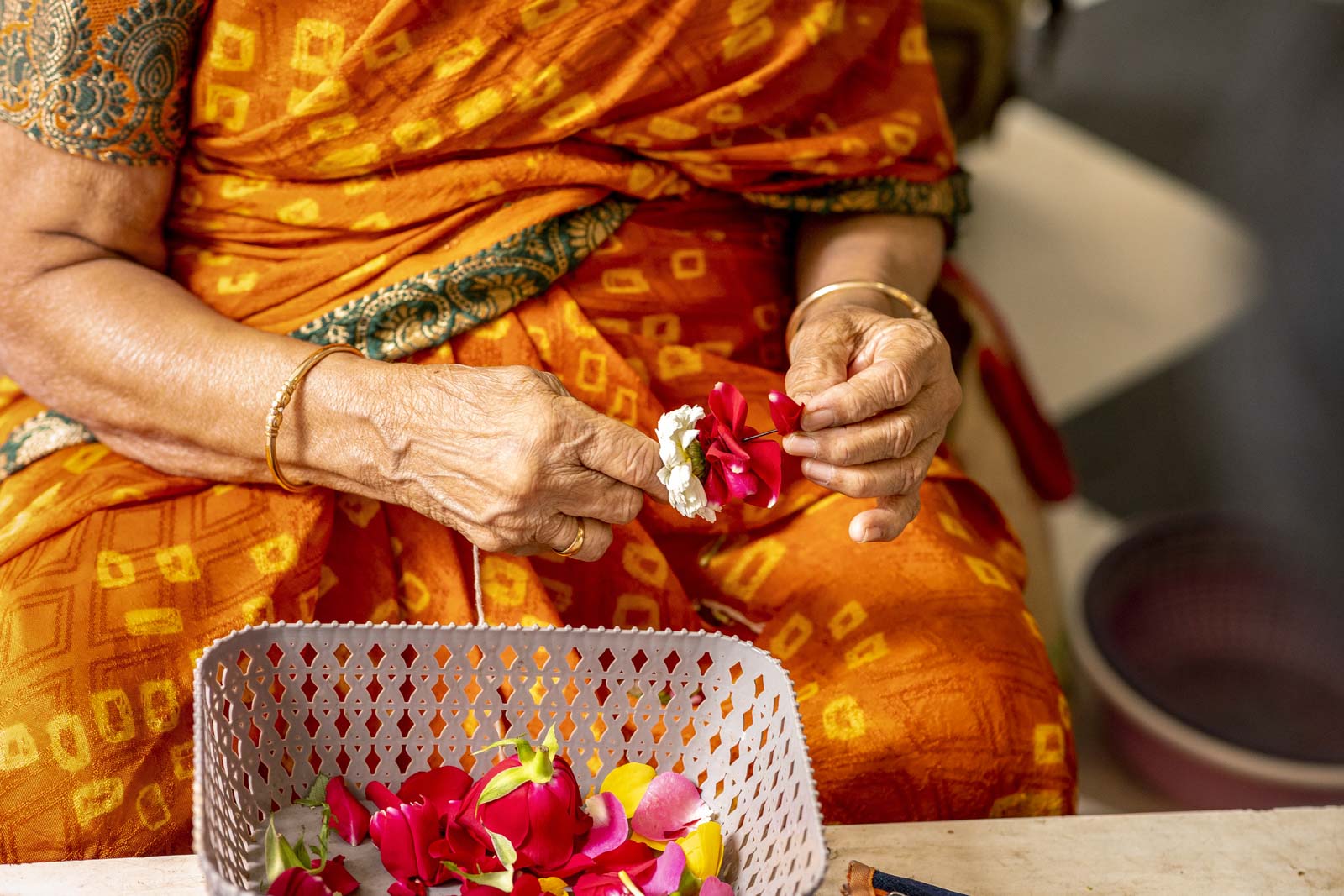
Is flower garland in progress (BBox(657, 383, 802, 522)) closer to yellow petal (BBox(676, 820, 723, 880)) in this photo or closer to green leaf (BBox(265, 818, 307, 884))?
yellow petal (BBox(676, 820, 723, 880))

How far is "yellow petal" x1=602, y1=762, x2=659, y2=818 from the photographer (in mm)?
834

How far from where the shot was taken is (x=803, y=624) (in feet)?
3.40

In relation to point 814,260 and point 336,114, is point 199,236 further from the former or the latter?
point 814,260

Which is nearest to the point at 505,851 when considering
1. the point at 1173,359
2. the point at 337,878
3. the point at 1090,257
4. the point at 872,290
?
the point at 337,878

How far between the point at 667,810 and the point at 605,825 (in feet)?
0.15

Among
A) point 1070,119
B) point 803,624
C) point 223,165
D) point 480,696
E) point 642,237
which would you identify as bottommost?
point 1070,119

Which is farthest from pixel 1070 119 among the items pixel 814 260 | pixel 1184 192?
pixel 814 260

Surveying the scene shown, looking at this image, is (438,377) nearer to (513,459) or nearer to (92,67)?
(513,459)

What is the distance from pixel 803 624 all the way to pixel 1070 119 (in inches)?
95.8

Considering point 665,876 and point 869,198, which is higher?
point 869,198

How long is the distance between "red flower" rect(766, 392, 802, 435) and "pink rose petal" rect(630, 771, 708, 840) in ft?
0.85

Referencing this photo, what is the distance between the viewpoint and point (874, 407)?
34.5 inches

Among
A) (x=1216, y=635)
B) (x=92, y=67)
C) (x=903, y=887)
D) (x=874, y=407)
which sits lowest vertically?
(x=1216, y=635)

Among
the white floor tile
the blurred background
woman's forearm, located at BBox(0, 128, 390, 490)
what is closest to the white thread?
woman's forearm, located at BBox(0, 128, 390, 490)
